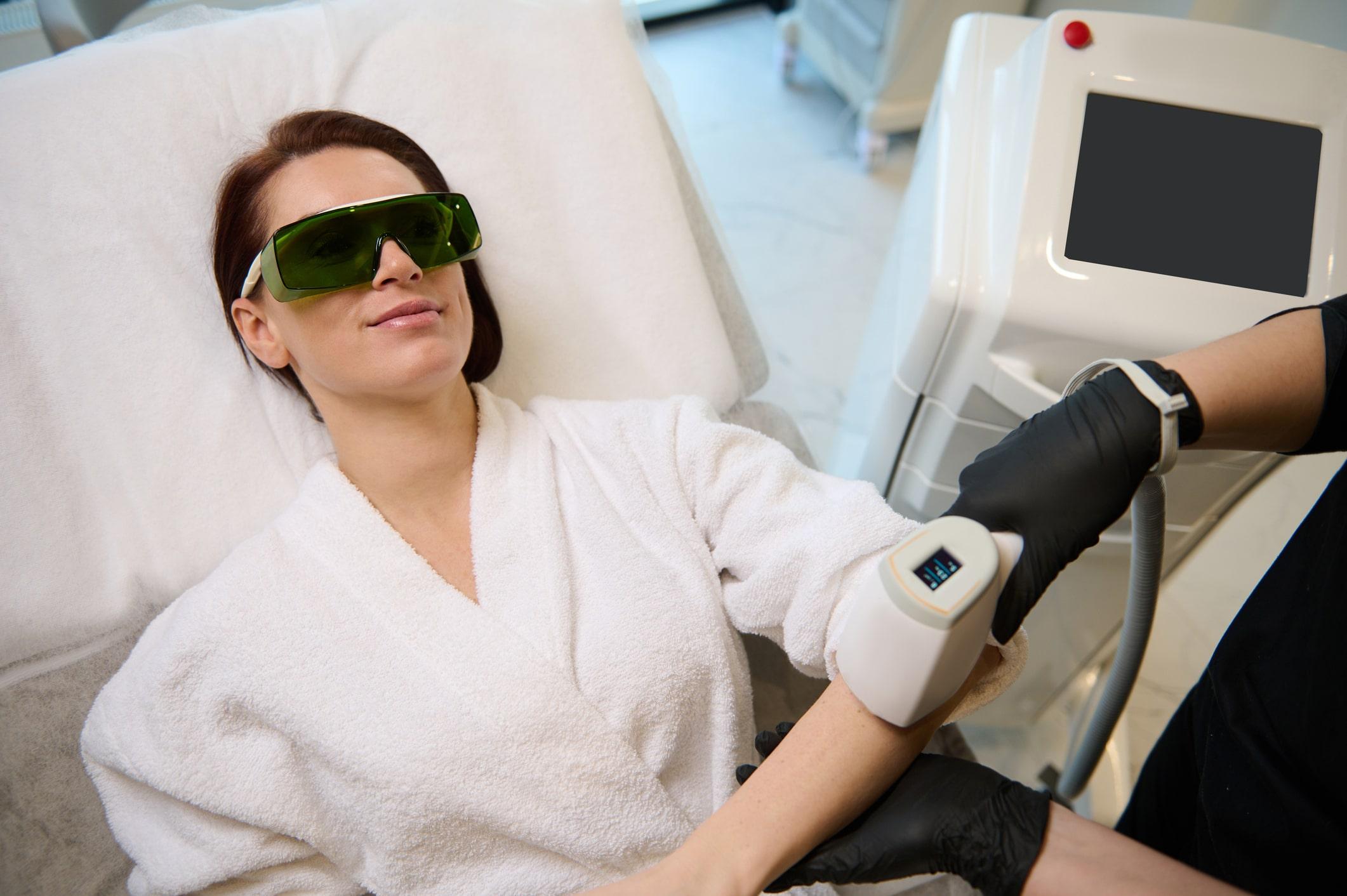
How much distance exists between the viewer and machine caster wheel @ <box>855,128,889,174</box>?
8.70 feet

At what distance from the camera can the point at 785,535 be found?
40.2 inches

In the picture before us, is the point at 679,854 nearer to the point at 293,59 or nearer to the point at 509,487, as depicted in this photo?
the point at 509,487

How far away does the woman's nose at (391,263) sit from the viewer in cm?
98

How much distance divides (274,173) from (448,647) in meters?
0.62

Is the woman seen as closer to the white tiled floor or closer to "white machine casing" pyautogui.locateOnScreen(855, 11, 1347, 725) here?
"white machine casing" pyautogui.locateOnScreen(855, 11, 1347, 725)

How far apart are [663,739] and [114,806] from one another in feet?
2.16

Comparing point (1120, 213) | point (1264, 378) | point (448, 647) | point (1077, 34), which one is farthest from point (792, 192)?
point (448, 647)

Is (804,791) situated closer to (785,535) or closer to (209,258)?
(785,535)

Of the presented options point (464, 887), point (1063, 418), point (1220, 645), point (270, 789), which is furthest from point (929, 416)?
point (270, 789)

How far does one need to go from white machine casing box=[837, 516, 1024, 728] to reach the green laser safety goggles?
64cm

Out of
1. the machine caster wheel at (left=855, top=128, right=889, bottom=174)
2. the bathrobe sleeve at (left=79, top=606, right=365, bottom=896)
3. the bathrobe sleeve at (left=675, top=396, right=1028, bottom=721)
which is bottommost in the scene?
the bathrobe sleeve at (left=79, top=606, right=365, bottom=896)

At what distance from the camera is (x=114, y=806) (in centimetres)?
100

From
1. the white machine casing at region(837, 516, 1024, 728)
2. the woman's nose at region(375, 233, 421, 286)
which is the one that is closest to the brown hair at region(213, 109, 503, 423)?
the woman's nose at region(375, 233, 421, 286)

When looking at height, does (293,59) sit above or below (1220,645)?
above
